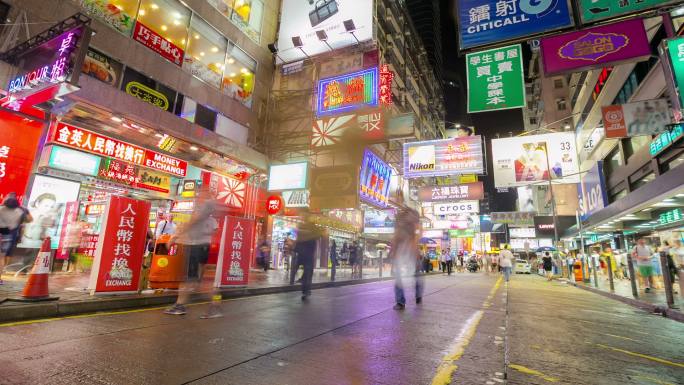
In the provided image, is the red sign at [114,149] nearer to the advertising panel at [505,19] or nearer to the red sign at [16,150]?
the red sign at [16,150]

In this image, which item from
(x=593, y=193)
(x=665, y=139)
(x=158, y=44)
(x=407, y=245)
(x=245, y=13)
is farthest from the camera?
(x=593, y=193)

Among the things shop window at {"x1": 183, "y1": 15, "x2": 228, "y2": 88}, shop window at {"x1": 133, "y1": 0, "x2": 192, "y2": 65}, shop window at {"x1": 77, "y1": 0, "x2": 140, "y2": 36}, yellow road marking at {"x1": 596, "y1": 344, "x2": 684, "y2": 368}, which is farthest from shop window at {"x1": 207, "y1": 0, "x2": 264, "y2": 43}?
yellow road marking at {"x1": 596, "y1": 344, "x2": 684, "y2": 368}

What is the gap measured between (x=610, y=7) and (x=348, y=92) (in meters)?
9.68

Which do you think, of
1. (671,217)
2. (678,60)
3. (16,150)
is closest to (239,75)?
(16,150)

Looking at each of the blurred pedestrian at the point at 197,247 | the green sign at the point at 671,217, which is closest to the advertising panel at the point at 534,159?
the green sign at the point at 671,217

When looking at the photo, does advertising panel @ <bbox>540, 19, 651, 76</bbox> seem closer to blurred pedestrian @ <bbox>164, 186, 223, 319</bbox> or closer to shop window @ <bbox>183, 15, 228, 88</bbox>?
Result: blurred pedestrian @ <bbox>164, 186, 223, 319</bbox>

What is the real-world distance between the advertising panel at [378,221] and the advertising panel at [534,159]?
10.1 meters

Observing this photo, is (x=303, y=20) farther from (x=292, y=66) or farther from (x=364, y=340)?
(x=364, y=340)

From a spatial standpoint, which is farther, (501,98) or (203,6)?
(203,6)

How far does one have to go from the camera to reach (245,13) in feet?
53.2

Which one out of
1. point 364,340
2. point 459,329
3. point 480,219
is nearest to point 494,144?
point 459,329

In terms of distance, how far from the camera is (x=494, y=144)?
1734cm

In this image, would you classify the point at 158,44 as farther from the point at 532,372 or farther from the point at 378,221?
the point at 378,221

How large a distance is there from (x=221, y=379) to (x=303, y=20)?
1709 centimetres
